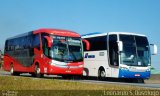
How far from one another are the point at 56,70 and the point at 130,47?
484 centimetres

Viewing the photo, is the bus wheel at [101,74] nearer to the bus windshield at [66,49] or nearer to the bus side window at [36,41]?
the bus windshield at [66,49]

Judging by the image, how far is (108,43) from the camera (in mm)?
26688

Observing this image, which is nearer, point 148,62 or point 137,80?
point 148,62

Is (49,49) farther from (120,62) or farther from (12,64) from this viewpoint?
(12,64)

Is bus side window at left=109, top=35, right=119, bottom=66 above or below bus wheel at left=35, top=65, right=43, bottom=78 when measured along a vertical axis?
above

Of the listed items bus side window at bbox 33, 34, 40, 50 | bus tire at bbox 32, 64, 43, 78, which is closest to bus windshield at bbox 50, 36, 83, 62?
bus side window at bbox 33, 34, 40, 50

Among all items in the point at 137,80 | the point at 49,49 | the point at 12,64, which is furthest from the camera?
the point at 12,64

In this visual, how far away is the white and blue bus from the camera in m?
25.5

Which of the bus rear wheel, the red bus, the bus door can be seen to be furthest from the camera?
the bus rear wheel

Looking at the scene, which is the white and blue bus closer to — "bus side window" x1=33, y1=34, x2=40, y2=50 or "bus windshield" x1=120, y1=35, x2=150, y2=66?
"bus windshield" x1=120, y1=35, x2=150, y2=66

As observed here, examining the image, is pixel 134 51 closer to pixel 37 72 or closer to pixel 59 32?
pixel 59 32

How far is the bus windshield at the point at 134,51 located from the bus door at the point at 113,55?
482mm

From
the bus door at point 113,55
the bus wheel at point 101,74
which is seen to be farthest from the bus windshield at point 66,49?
the bus wheel at point 101,74

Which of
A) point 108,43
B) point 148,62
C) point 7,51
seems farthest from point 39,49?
point 7,51
